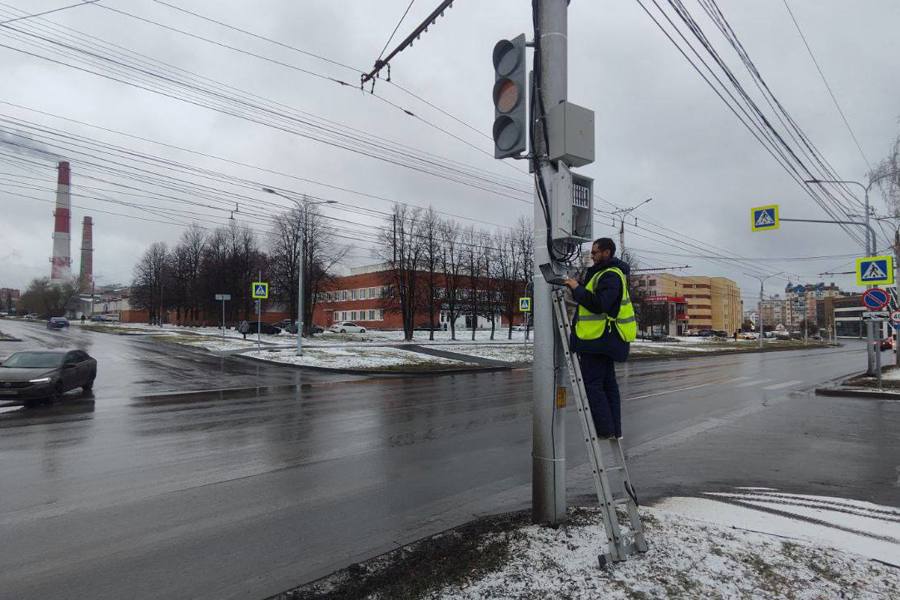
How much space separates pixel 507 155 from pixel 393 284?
156 feet

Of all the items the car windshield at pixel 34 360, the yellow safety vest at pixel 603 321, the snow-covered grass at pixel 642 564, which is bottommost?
the snow-covered grass at pixel 642 564

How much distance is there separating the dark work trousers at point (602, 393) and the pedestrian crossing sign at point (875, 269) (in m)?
18.2

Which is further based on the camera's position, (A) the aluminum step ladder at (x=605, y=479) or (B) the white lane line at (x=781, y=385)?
(B) the white lane line at (x=781, y=385)

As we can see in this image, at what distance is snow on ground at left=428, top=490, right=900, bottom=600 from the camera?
10.1 feet

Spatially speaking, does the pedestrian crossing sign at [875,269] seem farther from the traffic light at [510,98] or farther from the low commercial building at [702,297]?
the low commercial building at [702,297]

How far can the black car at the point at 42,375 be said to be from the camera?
1288 cm

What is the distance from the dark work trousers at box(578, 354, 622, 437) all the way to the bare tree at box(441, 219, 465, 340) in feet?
156

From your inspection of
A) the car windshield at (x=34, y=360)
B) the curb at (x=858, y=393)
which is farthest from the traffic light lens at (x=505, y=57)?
the curb at (x=858, y=393)

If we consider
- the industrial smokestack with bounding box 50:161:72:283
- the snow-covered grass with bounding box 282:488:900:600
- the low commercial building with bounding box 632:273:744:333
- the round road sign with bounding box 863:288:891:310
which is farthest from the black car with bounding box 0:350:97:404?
the low commercial building with bounding box 632:273:744:333

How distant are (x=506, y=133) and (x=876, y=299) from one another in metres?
17.1

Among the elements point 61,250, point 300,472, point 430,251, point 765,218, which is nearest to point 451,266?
point 430,251

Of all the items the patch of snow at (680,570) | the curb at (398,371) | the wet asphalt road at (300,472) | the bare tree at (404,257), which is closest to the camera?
the patch of snow at (680,570)

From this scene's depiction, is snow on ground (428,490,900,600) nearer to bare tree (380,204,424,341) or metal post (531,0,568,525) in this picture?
metal post (531,0,568,525)

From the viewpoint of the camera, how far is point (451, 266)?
52688 mm
